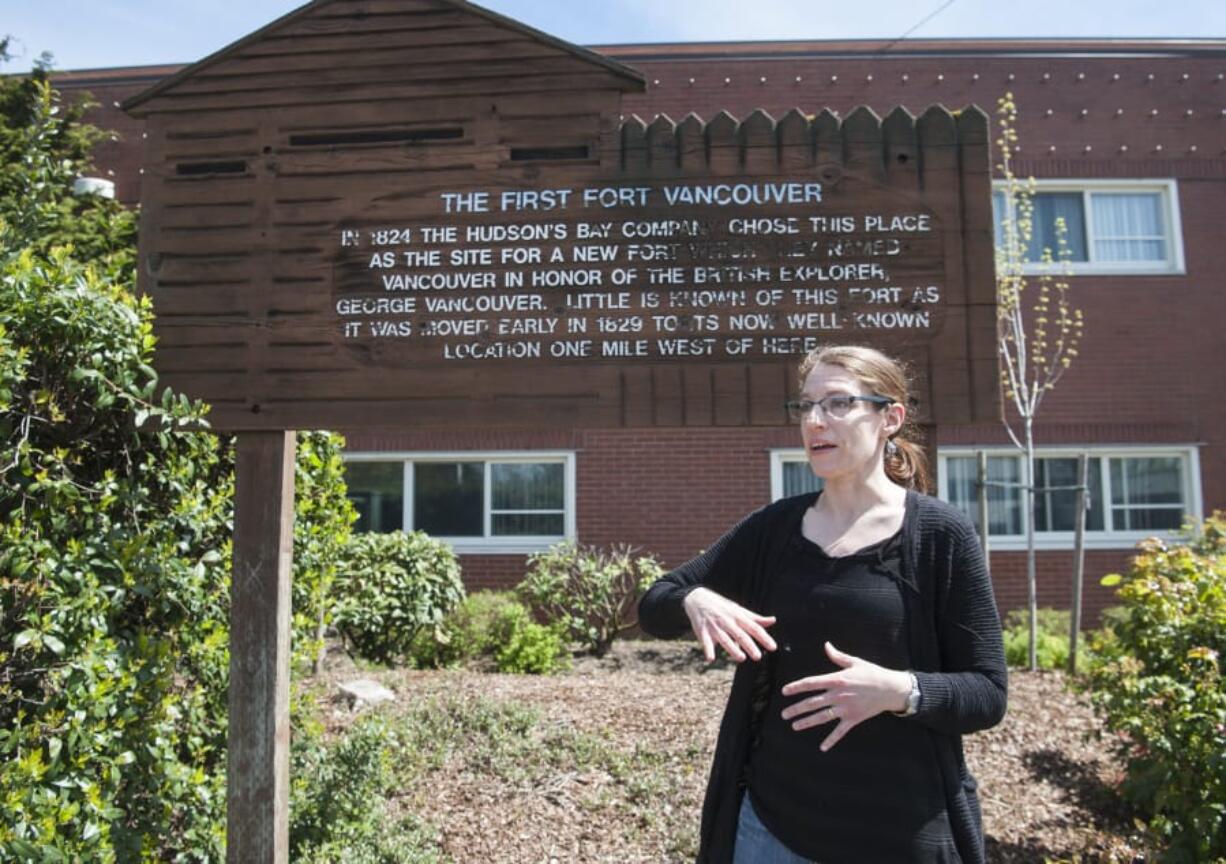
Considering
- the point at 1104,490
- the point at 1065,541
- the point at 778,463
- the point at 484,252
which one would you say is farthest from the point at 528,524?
the point at 484,252

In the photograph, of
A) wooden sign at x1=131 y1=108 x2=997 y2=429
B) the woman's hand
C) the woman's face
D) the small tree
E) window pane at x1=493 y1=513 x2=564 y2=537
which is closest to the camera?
the woman's hand

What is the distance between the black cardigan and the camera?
6.12 ft

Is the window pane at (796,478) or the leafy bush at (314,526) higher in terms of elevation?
the window pane at (796,478)

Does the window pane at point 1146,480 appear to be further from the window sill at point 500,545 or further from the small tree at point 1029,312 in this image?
the window sill at point 500,545

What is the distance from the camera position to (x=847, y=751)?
1912 millimetres

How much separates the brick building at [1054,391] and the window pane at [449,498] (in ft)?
0.08

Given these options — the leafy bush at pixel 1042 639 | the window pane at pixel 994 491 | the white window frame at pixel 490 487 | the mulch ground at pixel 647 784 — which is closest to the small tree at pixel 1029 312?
the window pane at pixel 994 491

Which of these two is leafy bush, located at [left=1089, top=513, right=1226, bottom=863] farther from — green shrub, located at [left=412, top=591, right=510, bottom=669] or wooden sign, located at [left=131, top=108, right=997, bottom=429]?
green shrub, located at [left=412, top=591, right=510, bottom=669]

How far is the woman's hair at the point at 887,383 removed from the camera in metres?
2.17

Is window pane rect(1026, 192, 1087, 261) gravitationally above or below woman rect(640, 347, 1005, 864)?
above

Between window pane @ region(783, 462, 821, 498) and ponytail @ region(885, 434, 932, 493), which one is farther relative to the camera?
window pane @ region(783, 462, 821, 498)

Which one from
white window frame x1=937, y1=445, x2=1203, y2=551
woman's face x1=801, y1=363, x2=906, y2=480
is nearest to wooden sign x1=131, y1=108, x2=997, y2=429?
woman's face x1=801, y1=363, x2=906, y2=480

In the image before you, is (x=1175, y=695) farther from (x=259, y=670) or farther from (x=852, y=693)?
(x=259, y=670)

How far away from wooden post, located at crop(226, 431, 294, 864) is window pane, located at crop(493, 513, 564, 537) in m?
7.52
